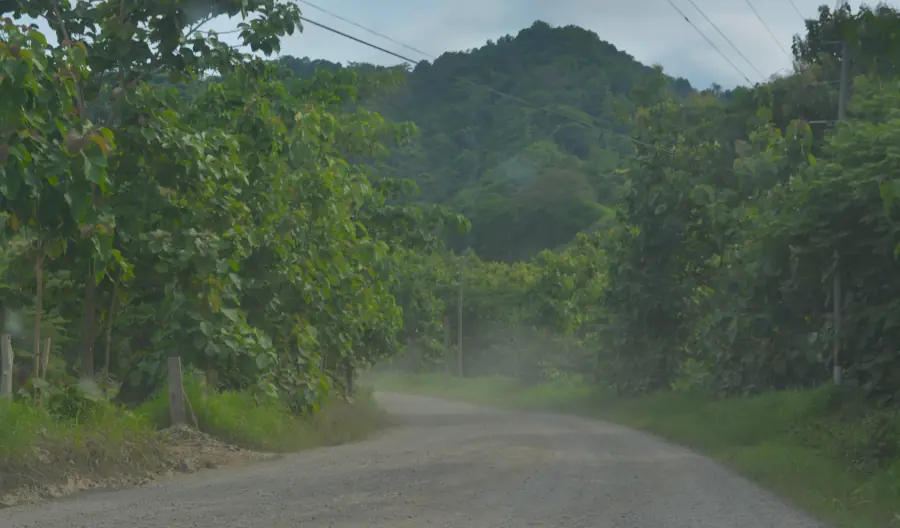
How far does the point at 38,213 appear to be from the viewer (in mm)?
10969

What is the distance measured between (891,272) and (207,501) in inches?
498

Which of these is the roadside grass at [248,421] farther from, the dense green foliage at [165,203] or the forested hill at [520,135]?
the forested hill at [520,135]

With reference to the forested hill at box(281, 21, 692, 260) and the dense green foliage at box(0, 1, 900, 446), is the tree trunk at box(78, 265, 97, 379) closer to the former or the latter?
the dense green foliage at box(0, 1, 900, 446)

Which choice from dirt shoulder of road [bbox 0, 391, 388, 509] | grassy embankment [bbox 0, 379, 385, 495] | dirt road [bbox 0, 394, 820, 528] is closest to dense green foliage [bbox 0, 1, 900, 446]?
grassy embankment [bbox 0, 379, 385, 495]

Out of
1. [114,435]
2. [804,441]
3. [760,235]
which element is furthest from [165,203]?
[760,235]

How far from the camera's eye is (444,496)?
12016mm

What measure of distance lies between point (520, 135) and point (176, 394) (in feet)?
360

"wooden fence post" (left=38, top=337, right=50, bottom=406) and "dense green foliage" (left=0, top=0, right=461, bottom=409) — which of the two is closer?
"dense green foliage" (left=0, top=0, right=461, bottom=409)

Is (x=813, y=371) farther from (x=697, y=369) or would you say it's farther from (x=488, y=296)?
(x=488, y=296)

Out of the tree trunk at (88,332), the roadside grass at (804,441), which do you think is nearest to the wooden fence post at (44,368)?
the tree trunk at (88,332)

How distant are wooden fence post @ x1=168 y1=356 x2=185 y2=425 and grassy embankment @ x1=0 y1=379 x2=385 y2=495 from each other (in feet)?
0.74

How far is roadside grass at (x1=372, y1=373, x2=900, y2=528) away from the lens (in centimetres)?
1262

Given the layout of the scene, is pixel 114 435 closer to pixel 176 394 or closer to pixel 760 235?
pixel 176 394

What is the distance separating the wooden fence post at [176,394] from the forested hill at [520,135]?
63.9 m
